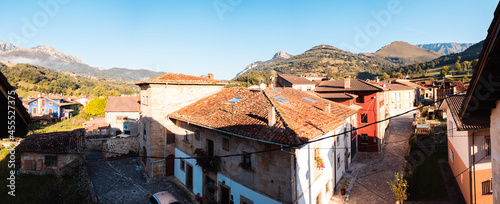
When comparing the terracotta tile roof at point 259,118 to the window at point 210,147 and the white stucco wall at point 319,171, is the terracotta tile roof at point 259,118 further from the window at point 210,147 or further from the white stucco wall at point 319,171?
the window at point 210,147

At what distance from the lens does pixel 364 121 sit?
→ 23.0 m

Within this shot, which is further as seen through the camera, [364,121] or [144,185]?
[364,121]

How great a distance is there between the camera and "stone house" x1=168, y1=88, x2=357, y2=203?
965cm

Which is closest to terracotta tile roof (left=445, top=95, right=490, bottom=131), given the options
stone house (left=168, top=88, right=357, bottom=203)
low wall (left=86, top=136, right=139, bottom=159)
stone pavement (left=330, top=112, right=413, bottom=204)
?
stone house (left=168, top=88, right=357, bottom=203)

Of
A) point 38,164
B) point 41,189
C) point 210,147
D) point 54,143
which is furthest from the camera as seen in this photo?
point 54,143

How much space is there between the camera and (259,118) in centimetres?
1162

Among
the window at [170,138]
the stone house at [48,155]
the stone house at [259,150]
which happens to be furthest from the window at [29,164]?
the stone house at [259,150]

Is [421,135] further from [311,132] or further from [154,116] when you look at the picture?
[154,116]

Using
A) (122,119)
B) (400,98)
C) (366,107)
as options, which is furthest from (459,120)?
(400,98)

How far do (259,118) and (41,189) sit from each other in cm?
1473

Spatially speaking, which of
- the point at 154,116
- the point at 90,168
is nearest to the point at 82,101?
the point at 90,168

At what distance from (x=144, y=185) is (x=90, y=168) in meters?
7.36

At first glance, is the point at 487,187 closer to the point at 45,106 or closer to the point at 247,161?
the point at 247,161

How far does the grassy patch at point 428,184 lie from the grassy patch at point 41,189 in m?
18.8
